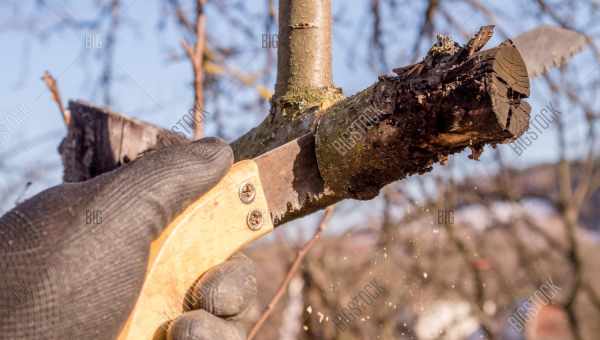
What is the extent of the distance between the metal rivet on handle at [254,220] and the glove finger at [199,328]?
0.19 metres

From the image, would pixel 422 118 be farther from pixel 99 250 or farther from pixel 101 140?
pixel 101 140

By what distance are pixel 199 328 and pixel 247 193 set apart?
0.90 ft

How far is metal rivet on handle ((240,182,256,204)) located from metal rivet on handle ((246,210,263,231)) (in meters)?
0.03

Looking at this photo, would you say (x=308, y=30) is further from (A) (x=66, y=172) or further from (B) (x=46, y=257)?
(A) (x=66, y=172)

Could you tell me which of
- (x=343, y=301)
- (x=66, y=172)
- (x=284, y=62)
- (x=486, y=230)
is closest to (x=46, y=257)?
(x=284, y=62)

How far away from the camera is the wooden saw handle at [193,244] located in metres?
1.07

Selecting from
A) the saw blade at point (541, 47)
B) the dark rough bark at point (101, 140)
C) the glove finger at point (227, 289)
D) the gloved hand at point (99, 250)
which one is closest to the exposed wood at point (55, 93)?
the dark rough bark at point (101, 140)

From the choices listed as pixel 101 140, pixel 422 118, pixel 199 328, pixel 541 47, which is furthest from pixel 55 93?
pixel 541 47

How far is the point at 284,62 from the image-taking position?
1.48 m

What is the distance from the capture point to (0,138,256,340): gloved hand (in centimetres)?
96

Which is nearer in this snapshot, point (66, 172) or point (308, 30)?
point (308, 30)

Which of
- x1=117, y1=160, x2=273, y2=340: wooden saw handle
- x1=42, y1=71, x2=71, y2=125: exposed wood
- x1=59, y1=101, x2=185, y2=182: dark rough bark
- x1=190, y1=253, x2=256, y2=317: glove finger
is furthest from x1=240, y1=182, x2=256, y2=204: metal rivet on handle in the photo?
x1=42, y1=71, x2=71, y2=125: exposed wood

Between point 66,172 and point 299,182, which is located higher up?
point 66,172

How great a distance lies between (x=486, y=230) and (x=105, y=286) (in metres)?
4.26
